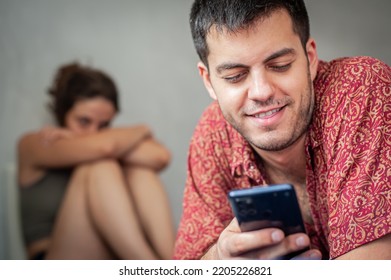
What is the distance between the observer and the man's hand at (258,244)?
4.06 ft

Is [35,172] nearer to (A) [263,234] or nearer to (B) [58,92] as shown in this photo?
(B) [58,92]

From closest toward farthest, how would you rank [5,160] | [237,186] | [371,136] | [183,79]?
1. [371,136]
2. [237,186]
3. [183,79]
4. [5,160]

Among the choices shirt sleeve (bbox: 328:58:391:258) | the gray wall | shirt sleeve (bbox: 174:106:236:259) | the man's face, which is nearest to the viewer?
shirt sleeve (bbox: 328:58:391:258)

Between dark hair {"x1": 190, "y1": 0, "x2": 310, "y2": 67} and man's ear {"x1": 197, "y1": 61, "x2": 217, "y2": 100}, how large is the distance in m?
0.03

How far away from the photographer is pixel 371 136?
114 centimetres

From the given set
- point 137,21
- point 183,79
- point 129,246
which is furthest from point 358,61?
point 129,246

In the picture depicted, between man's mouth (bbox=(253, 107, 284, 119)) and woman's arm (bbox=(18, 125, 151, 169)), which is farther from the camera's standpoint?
woman's arm (bbox=(18, 125, 151, 169))

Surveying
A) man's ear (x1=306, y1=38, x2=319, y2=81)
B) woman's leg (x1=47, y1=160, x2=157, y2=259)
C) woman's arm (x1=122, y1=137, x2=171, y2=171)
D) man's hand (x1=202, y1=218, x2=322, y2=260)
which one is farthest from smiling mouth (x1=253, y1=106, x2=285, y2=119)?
woman's leg (x1=47, y1=160, x2=157, y2=259)

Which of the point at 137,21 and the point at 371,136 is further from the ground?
the point at 137,21

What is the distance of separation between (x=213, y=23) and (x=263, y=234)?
0.45 metres

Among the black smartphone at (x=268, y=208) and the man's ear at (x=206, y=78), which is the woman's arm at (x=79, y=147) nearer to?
the man's ear at (x=206, y=78)

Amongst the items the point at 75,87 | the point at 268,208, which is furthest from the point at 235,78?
the point at 75,87

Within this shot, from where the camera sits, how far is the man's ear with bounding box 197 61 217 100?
140 centimetres

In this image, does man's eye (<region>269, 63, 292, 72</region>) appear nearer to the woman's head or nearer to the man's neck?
the man's neck
